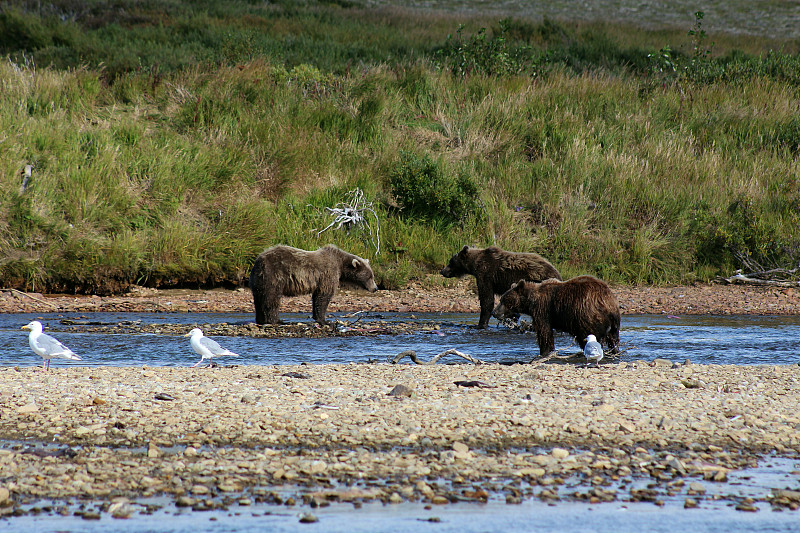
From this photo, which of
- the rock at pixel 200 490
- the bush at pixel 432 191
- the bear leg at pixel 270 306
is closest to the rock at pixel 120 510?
→ the rock at pixel 200 490

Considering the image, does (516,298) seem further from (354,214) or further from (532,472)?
(354,214)

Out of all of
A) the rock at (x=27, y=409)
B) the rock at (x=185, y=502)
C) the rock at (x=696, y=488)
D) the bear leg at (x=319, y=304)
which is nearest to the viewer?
the rock at (x=185, y=502)

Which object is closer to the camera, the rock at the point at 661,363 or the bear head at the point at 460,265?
the rock at the point at 661,363

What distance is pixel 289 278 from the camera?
40.3ft

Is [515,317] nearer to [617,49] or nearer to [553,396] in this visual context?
[553,396]

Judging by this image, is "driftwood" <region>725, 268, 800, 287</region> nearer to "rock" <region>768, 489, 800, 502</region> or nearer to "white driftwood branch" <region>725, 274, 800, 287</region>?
"white driftwood branch" <region>725, 274, 800, 287</region>

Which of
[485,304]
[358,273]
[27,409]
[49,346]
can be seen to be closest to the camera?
[27,409]

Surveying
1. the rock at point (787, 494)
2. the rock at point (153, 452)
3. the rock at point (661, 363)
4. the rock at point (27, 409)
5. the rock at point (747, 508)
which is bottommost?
the rock at point (661, 363)

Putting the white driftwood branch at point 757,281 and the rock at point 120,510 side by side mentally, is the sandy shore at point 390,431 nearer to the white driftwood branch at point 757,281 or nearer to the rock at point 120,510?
the rock at point 120,510

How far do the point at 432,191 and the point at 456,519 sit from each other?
13284 mm

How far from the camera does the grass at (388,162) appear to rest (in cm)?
1567

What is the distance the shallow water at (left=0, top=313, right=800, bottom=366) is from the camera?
977 centimetres

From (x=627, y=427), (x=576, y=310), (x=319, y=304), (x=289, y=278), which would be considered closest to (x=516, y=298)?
(x=576, y=310)

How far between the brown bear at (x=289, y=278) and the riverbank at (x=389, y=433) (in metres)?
4.02
